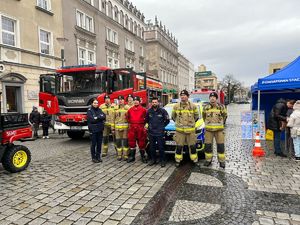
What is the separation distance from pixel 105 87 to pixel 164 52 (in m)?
46.1

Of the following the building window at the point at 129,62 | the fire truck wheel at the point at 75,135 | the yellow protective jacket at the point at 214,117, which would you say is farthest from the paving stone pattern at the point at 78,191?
the building window at the point at 129,62

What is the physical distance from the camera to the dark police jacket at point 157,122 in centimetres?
647

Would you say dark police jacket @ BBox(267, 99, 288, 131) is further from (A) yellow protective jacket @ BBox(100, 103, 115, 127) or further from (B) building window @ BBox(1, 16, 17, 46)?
(B) building window @ BBox(1, 16, 17, 46)

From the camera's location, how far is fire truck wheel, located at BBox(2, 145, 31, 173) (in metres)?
6.00

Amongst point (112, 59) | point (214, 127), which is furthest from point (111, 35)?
point (214, 127)

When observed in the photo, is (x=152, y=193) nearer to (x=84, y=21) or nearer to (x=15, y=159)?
(x=15, y=159)

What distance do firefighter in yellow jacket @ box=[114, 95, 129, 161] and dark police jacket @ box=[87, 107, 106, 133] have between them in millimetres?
437

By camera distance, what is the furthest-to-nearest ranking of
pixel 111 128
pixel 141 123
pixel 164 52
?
pixel 164 52
pixel 111 128
pixel 141 123

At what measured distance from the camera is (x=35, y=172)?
620 centimetres

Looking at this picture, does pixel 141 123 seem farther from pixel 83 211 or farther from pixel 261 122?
pixel 261 122

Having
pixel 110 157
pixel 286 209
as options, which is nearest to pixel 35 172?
pixel 110 157

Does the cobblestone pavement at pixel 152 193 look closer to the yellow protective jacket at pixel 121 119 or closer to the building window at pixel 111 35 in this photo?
the yellow protective jacket at pixel 121 119

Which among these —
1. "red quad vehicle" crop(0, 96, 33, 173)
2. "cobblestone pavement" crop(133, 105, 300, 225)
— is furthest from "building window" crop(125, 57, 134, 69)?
"cobblestone pavement" crop(133, 105, 300, 225)

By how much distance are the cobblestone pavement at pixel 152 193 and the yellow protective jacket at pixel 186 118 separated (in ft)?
3.42
